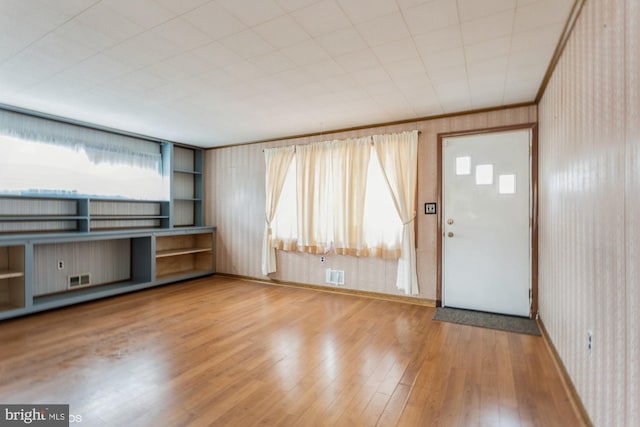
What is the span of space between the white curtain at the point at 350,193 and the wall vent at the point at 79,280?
3.66m

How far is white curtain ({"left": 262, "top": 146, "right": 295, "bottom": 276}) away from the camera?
16.9ft

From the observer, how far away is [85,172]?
450cm

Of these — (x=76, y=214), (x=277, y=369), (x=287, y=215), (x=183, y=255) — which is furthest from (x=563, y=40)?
(x=183, y=255)

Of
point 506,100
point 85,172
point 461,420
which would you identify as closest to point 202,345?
point 461,420

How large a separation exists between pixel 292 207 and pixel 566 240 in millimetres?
3627

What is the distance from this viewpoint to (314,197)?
4871 mm

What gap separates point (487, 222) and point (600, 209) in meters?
2.24

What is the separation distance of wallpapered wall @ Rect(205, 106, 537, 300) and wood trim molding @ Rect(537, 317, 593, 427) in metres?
1.43

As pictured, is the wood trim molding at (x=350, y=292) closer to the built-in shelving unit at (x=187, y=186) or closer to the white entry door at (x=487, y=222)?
the white entry door at (x=487, y=222)

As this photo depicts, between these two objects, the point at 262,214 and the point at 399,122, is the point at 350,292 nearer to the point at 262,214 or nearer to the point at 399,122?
the point at 262,214

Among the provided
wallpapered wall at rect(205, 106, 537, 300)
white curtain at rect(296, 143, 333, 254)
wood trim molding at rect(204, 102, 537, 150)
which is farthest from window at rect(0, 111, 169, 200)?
white curtain at rect(296, 143, 333, 254)

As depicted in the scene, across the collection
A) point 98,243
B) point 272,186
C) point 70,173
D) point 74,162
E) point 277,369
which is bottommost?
point 277,369

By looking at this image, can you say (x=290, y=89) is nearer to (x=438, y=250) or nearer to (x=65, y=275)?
(x=438, y=250)

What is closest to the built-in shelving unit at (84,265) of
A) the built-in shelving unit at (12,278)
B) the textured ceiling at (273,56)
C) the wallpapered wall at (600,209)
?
the built-in shelving unit at (12,278)
